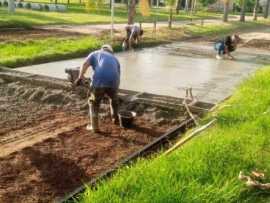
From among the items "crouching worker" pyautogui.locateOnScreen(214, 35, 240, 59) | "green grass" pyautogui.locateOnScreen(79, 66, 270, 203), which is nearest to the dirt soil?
"green grass" pyautogui.locateOnScreen(79, 66, 270, 203)

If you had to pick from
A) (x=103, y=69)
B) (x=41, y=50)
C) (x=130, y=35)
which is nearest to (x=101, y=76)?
(x=103, y=69)

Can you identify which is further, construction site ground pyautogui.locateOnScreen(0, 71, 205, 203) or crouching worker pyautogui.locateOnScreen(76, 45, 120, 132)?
crouching worker pyautogui.locateOnScreen(76, 45, 120, 132)

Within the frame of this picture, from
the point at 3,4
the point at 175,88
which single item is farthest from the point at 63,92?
the point at 3,4

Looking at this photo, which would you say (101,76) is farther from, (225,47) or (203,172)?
(225,47)

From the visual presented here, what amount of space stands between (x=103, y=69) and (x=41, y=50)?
9.09 m

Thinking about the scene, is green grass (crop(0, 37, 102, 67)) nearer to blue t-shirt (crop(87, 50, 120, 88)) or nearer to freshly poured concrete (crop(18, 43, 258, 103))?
freshly poured concrete (crop(18, 43, 258, 103))

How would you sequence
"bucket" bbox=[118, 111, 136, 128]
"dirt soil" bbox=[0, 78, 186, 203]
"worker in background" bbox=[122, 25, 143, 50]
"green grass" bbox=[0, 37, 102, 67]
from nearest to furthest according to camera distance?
"dirt soil" bbox=[0, 78, 186, 203] < "bucket" bbox=[118, 111, 136, 128] < "green grass" bbox=[0, 37, 102, 67] < "worker in background" bbox=[122, 25, 143, 50]

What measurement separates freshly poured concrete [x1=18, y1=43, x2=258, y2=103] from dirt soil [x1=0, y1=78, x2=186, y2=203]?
198 centimetres

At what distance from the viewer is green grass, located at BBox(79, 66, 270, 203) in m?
5.41

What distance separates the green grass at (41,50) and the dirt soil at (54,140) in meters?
3.07

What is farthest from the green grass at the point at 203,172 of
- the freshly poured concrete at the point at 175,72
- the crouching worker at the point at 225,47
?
the crouching worker at the point at 225,47

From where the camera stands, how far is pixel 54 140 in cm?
879

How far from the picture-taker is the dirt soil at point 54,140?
6.92m

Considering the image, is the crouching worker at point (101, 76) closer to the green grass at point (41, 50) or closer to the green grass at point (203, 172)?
the green grass at point (203, 172)
